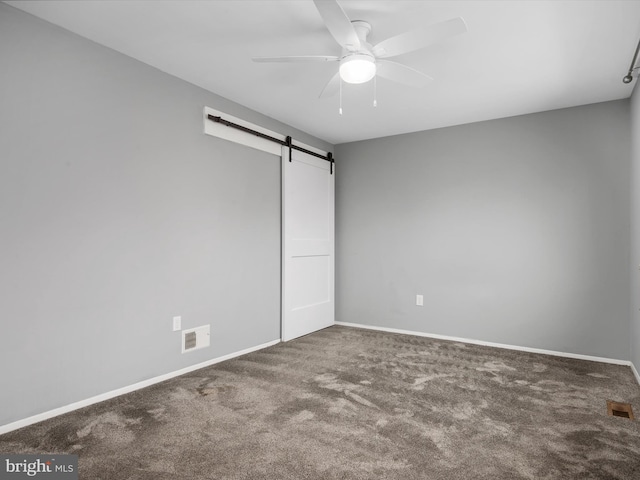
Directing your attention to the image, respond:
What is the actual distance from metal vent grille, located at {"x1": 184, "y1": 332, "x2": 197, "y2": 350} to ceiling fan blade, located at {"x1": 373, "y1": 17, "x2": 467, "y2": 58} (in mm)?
2467

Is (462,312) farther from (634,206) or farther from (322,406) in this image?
(322,406)

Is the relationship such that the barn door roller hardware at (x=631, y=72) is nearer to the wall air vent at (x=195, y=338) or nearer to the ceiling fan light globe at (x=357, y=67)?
the ceiling fan light globe at (x=357, y=67)

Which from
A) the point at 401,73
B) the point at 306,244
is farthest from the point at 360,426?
the point at 306,244

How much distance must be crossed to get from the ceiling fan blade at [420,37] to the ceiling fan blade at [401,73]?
170 mm

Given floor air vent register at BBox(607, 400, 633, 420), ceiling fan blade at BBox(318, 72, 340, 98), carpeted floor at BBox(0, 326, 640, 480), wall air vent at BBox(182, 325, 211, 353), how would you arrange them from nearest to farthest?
carpeted floor at BBox(0, 326, 640, 480) → floor air vent register at BBox(607, 400, 633, 420) → ceiling fan blade at BBox(318, 72, 340, 98) → wall air vent at BBox(182, 325, 211, 353)

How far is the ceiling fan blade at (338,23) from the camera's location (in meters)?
1.74

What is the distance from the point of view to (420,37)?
1.94m

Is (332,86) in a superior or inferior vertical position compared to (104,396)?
superior

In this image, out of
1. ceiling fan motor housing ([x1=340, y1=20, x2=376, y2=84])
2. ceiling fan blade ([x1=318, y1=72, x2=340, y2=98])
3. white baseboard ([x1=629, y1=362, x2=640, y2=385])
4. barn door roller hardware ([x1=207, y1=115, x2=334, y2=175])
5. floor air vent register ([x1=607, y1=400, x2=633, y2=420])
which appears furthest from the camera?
barn door roller hardware ([x1=207, y1=115, x2=334, y2=175])

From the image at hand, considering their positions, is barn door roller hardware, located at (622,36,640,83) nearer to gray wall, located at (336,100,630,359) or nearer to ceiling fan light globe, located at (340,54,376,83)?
gray wall, located at (336,100,630,359)

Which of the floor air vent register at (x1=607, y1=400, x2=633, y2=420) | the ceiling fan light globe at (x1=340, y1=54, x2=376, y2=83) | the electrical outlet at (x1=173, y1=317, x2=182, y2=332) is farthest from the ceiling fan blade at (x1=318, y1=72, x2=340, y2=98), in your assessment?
the floor air vent register at (x1=607, y1=400, x2=633, y2=420)

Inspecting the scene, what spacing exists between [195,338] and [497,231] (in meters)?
3.13

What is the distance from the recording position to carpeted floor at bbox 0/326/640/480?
174 centimetres

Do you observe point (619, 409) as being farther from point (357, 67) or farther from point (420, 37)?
point (357, 67)
